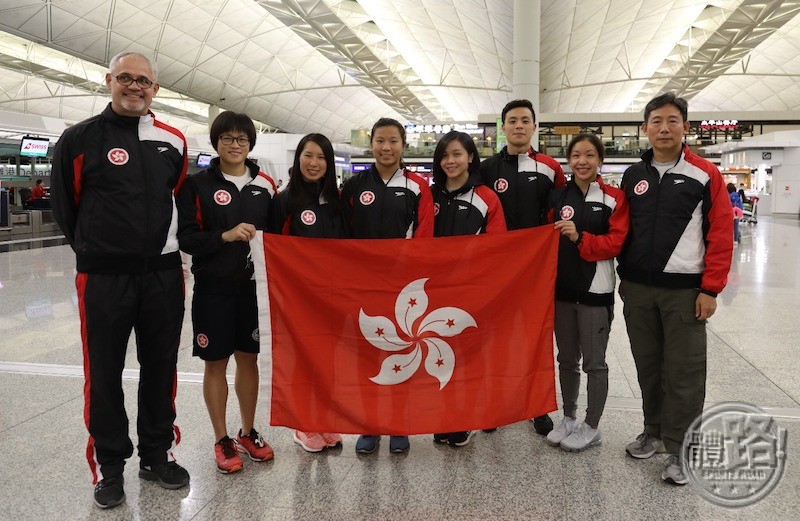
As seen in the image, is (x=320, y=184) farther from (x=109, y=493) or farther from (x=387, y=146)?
(x=109, y=493)

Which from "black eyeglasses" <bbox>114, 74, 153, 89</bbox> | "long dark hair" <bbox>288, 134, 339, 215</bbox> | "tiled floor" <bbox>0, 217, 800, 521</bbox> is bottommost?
"tiled floor" <bbox>0, 217, 800, 521</bbox>

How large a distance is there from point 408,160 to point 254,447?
101 feet

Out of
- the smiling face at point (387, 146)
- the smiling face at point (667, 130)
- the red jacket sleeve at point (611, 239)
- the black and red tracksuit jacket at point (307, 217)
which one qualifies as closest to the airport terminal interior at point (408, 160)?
the black and red tracksuit jacket at point (307, 217)

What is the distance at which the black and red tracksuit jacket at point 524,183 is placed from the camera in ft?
10.4

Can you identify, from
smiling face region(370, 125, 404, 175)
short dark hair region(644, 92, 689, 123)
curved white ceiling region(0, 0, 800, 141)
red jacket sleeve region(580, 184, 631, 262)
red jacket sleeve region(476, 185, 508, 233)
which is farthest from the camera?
curved white ceiling region(0, 0, 800, 141)

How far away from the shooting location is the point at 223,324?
8.95 feet

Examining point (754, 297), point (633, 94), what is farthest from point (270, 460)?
point (633, 94)

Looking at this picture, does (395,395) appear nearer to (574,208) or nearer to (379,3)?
(574,208)

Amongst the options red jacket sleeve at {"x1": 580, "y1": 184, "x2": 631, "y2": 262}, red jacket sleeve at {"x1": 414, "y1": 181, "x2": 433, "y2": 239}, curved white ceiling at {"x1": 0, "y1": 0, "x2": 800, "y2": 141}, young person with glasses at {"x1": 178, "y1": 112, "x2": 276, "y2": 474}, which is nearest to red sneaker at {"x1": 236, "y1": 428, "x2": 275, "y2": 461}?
young person with glasses at {"x1": 178, "y1": 112, "x2": 276, "y2": 474}

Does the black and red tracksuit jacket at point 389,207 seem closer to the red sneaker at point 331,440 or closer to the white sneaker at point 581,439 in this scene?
the red sneaker at point 331,440

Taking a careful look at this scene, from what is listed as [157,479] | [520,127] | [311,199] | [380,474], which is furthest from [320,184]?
[157,479]

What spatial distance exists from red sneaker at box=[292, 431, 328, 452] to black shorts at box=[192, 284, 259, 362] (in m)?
0.60

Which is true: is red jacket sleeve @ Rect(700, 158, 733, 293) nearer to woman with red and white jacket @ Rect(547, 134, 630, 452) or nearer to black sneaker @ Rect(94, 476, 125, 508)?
woman with red and white jacket @ Rect(547, 134, 630, 452)

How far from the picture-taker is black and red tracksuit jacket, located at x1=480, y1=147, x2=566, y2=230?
317 centimetres
